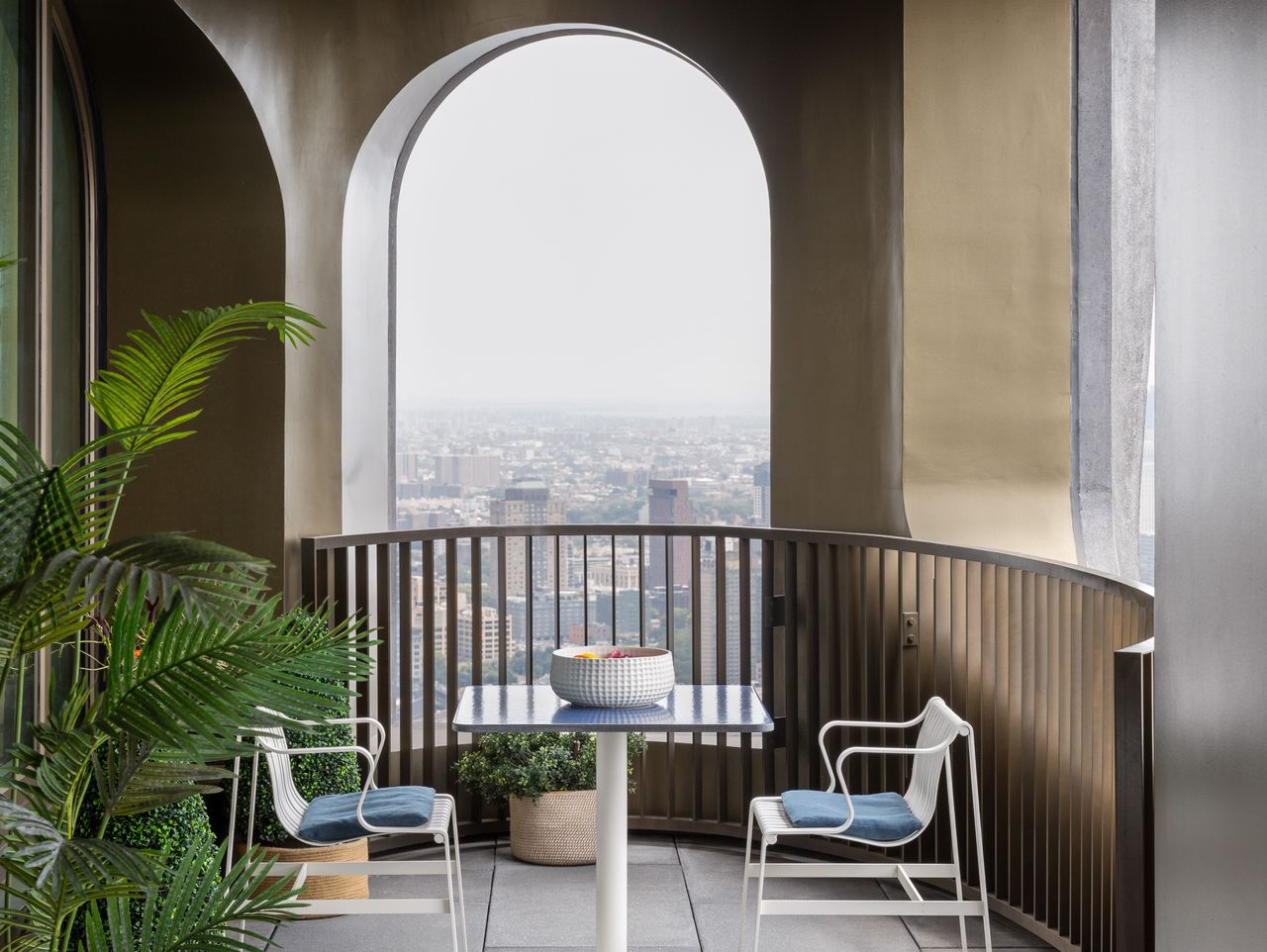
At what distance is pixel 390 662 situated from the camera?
15.0ft

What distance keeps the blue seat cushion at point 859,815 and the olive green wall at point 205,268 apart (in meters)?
2.14

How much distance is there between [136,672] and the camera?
204 cm

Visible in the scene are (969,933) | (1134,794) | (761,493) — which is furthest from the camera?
(761,493)

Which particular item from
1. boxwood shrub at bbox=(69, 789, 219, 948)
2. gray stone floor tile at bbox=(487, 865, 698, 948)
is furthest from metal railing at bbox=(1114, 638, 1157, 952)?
boxwood shrub at bbox=(69, 789, 219, 948)

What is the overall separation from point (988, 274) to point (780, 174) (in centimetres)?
90

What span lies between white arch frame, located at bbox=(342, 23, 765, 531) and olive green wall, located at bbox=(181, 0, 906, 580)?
6 centimetres

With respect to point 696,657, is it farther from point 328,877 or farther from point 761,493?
point 328,877

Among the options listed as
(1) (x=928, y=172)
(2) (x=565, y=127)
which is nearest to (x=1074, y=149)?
(1) (x=928, y=172)

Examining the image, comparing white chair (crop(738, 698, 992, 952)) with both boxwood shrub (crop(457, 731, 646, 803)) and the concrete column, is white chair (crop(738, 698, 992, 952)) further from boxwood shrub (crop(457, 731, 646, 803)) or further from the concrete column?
the concrete column

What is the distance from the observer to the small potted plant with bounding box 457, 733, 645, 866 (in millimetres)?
4324

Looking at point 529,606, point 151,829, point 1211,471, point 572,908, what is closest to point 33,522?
point 151,829

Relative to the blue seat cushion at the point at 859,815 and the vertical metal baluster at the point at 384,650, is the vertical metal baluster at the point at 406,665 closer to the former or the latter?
the vertical metal baluster at the point at 384,650

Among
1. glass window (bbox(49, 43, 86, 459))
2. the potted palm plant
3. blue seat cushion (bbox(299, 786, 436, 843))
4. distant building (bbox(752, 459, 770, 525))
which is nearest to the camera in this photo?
the potted palm plant

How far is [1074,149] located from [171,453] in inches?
137
